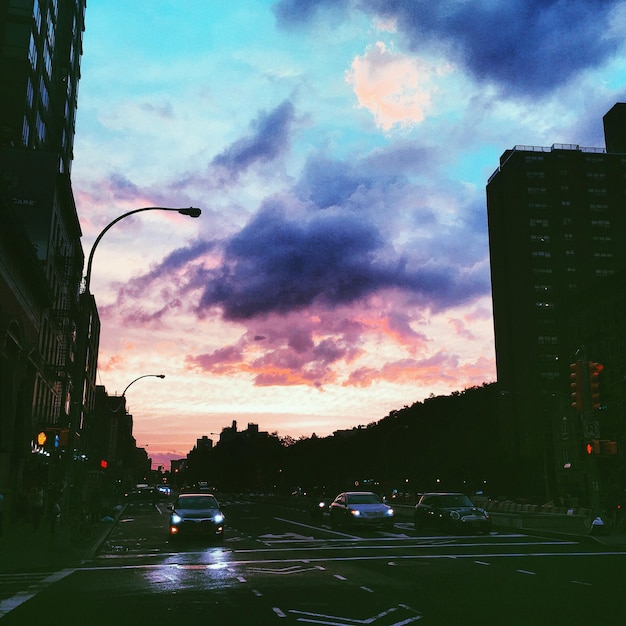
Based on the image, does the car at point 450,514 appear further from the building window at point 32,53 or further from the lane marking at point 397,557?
the building window at point 32,53

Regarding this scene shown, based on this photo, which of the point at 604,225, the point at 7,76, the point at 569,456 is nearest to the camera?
the point at 7,76

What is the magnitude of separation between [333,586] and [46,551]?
35.8 feet

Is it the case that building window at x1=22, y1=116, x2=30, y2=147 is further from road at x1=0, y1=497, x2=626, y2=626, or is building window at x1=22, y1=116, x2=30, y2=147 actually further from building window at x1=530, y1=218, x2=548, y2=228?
building window at x1=530, y1=218, x2=548, y2=228

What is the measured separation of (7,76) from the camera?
49.6 m

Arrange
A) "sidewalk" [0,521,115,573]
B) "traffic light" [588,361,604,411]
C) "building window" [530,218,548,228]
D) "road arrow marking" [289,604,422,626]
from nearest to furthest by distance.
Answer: "road arrow marking" [289,604,422,626]
"sidewalk" [0,521,115,573]
"traffic light" [588,361,604,411]
"building window" [530,218,548,228]

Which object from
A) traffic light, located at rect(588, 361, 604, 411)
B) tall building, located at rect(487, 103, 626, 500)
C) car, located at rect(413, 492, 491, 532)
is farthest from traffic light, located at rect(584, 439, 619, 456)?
tall building, located at rect(487, 103, 626, 500)

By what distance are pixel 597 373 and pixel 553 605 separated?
12.1 m

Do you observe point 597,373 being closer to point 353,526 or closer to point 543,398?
point 353,526

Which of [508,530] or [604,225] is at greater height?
[604,225]

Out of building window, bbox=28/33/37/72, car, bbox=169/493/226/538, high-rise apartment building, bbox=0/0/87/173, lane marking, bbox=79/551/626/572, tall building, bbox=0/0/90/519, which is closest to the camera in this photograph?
lane marking, bbox=79/551/626/572

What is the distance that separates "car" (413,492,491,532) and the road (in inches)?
144

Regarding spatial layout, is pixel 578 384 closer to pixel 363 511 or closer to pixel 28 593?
pixel 363 511

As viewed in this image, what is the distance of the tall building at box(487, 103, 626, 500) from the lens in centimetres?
11344

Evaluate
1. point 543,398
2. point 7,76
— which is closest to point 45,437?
point 7,76
